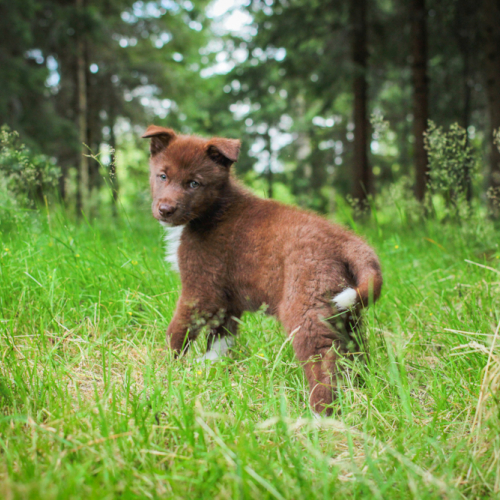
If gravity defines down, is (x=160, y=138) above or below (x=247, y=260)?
above

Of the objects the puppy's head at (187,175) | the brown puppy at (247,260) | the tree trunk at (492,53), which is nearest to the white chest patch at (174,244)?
the brown puppy at (247,260)

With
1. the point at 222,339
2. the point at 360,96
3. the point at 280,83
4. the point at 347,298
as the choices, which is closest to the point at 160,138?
the point at 222,339

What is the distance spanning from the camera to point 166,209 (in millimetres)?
2867

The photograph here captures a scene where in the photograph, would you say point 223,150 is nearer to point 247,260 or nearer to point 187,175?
point 187,175

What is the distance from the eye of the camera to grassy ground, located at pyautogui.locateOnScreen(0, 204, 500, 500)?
157cm

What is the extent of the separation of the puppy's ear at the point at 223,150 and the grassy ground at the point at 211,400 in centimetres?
111

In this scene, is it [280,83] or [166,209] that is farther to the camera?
[280,83]

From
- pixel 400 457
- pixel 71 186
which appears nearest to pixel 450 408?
pixel 400 457

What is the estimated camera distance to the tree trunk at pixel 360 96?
33.2ft

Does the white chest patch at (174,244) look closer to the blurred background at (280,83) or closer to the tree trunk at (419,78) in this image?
the blurred background at (280,83)

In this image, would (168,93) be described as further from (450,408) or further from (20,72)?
(450,408)

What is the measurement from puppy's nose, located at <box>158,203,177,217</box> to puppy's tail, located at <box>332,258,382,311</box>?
1233 millimetres

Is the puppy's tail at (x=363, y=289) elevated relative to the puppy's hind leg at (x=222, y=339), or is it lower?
elevated

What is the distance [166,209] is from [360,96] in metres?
8.76
